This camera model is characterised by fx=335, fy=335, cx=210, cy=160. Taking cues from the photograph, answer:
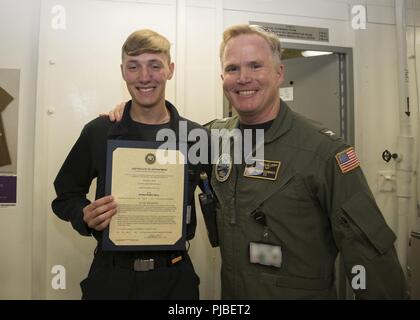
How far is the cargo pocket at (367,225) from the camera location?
3.21 feet

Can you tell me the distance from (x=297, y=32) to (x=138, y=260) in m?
1.54

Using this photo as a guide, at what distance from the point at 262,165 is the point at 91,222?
581 millimetres

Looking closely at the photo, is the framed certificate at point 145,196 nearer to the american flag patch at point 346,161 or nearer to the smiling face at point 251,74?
the smiling face at point 251,74

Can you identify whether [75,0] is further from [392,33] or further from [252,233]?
[392,33]

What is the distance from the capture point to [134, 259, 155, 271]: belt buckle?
3.70 ft

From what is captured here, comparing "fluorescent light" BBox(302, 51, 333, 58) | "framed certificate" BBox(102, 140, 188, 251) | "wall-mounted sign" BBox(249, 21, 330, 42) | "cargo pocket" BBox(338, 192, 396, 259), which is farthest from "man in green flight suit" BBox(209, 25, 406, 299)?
"fluorescent light" BBox(302, 51, 333, 58)

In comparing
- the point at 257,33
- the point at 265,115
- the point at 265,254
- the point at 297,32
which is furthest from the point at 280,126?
the point at 297,32

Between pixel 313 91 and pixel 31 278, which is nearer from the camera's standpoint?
pixel 31 278

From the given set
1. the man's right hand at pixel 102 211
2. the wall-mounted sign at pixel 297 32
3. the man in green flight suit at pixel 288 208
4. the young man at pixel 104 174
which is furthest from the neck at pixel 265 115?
the wall-mounted sign at pixel 297 32

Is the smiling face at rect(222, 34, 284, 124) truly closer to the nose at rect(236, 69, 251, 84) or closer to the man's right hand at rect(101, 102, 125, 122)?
the nose at rect(236, 69, 251, 84)

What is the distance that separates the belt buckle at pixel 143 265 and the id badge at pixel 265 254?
1.11 feet

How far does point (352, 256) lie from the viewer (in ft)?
3.27

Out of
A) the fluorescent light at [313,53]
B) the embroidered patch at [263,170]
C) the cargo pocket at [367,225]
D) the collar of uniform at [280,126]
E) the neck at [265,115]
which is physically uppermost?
the fluorescent light at [313,53]

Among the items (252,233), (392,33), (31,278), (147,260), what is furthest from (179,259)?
(392,33)
